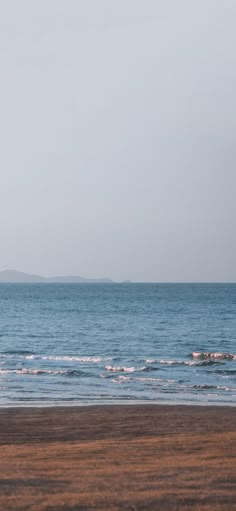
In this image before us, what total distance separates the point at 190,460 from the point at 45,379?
20.1 metres

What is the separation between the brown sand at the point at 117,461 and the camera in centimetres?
980

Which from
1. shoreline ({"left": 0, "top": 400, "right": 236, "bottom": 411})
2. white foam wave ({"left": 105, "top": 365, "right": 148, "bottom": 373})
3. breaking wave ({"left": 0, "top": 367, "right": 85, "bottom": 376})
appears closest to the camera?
shoreline ({"left": 0, "top": 400, "right": 236, "bottom": 411})

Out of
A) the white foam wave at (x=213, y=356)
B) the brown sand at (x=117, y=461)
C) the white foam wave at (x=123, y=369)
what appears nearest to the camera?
the brown sand at (x=117, y=461)

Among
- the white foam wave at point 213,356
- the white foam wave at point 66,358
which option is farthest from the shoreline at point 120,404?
the white foam wave at point 213,356

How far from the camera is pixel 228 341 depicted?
55656 mm

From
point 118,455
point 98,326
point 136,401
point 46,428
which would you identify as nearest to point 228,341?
point 98,326

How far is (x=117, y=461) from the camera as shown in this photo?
12797 mm

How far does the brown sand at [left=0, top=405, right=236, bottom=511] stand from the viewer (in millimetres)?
9797

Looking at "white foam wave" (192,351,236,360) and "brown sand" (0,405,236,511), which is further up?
"brown sand" (0,405,236,511)

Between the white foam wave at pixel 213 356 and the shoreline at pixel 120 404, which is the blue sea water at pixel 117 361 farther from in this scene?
the shoreline at pixel 120 404

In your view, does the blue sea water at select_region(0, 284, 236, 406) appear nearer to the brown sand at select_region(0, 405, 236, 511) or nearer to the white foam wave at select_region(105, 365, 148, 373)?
the white foam wave at select_region(105, 365, 148, 373)

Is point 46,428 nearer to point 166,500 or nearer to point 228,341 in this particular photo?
point 166,500

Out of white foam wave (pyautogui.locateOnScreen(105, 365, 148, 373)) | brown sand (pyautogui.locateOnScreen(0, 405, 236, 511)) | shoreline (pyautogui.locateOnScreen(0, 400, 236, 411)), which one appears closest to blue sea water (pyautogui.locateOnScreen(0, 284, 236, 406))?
white foam wave (pyautogui.locateOnScreen(105, 365, 148, 373))

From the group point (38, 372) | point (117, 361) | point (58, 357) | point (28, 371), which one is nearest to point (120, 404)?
point (38, 372)
